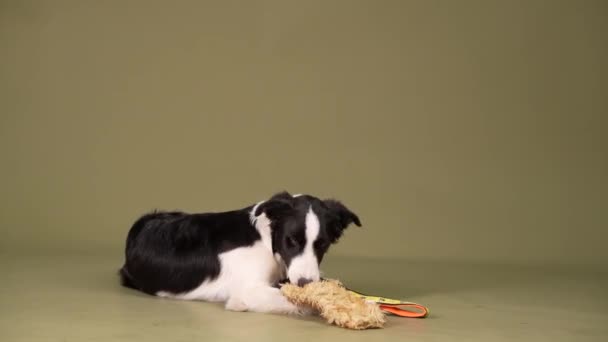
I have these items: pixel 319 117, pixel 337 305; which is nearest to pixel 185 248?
pixel 337 305

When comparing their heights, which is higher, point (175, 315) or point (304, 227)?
point (304, 227)

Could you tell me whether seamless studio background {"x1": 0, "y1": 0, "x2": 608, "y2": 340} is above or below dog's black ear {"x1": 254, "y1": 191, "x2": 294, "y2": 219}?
above

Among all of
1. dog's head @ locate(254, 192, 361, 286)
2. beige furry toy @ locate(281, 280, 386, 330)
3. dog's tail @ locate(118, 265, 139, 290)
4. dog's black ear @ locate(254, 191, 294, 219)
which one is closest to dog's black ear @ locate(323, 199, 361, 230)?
dog's head @ locate(254, 192, 361, 286)

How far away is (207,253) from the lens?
5.49 metres

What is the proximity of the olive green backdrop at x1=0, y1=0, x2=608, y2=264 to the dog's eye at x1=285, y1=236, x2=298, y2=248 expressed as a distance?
2.73 m

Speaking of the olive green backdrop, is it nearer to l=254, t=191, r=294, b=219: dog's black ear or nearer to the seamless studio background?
the seamless studio background

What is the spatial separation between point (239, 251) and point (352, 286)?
1.01m

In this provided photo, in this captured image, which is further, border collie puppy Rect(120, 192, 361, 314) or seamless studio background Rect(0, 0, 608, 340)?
seamless studio background Rect(0, 0, 608, 340)

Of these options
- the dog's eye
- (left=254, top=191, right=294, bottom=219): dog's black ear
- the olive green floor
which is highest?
(left=254, top=191, right=294, bottom=219): dog's black ear

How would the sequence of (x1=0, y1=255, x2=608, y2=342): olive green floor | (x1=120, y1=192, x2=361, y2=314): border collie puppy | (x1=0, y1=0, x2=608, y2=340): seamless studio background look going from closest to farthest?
(x1=0, y1=255, x2=608, y2=342): olive green floor, (x1=120, y1=192, x2=361, y2=314): border collie puppy, (x1=0, y1=0, x2=608, y2=340): seamless studio background

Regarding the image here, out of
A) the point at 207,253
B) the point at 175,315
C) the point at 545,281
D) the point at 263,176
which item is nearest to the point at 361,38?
the point at 263,176

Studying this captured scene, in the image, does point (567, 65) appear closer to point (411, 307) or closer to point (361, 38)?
point (361, 38)

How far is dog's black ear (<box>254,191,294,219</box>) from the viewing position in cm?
519

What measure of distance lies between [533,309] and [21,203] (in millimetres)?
4593
